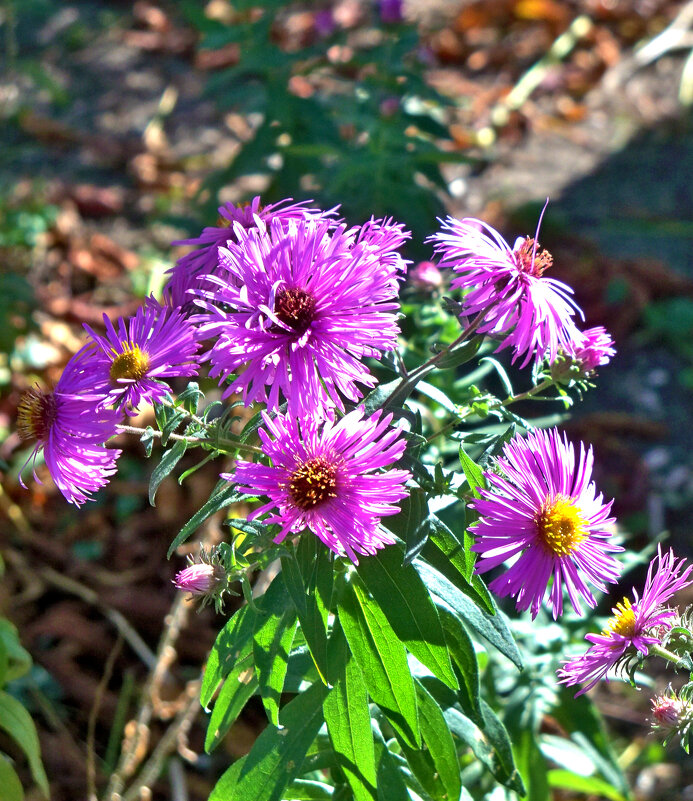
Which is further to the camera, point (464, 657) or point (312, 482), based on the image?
point (464, 657)

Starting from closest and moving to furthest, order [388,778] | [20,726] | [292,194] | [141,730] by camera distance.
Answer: [388,778] < [20,726] < [141,730] < [292,194]

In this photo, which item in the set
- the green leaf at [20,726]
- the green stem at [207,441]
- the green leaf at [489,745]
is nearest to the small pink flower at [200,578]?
the green stem at [207,441]

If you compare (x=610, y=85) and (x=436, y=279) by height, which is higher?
(x=436, y=279)

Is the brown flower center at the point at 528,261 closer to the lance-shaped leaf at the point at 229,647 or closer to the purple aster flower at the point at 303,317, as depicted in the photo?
the purple aster flower at the point at 303,317

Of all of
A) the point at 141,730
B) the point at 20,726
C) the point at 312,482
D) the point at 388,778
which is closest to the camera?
the point at 312,482

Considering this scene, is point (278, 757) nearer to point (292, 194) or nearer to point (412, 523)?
point (412, 523)

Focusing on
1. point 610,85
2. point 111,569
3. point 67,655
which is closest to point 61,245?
point 111,569

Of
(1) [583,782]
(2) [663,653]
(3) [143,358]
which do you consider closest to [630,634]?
(2) [663,653]

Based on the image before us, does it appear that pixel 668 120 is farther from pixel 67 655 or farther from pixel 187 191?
pixel 67 655
